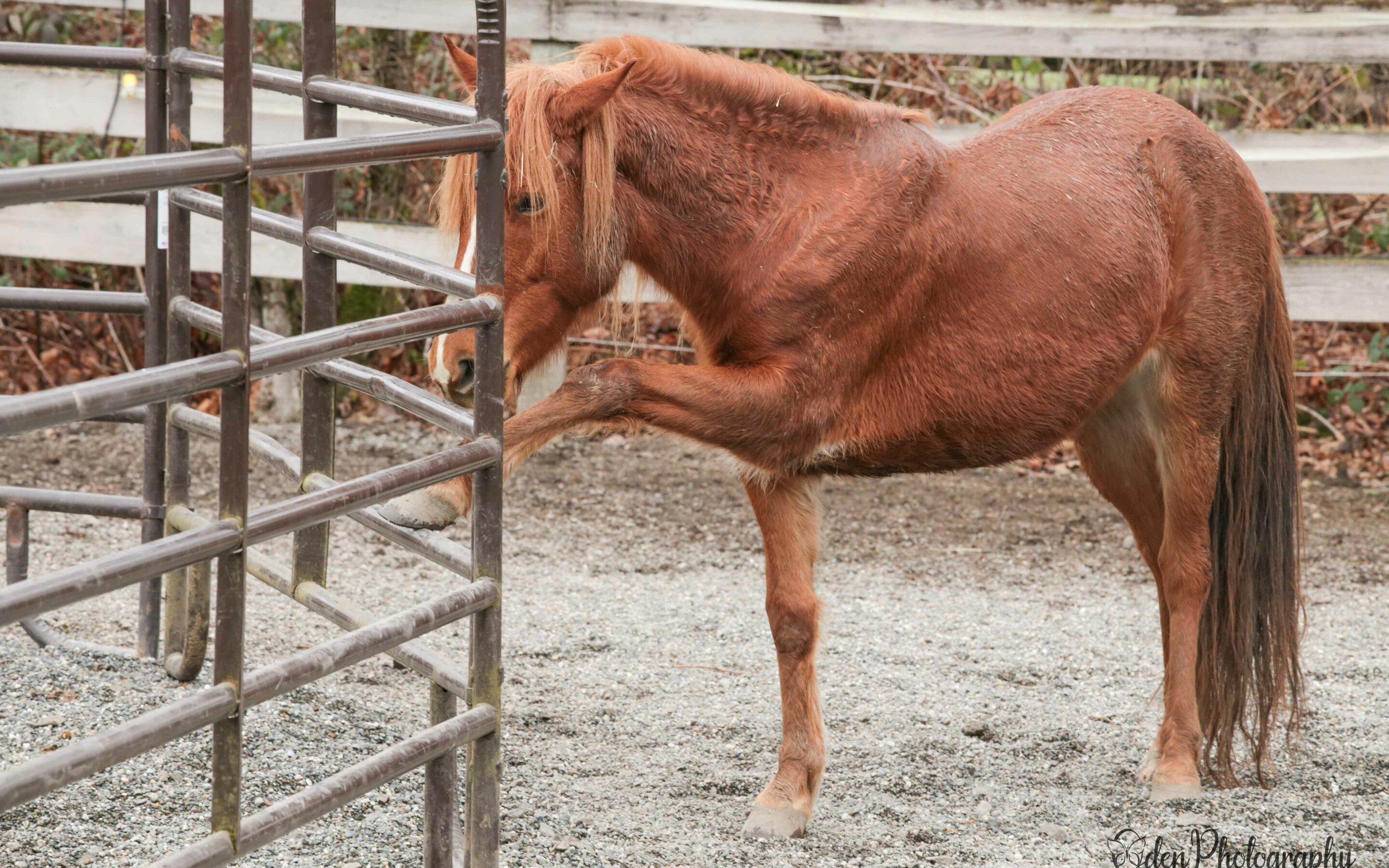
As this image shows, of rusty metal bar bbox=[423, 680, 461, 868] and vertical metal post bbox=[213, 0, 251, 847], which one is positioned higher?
vertical metal post bbox=[213, 0, 251, 847]

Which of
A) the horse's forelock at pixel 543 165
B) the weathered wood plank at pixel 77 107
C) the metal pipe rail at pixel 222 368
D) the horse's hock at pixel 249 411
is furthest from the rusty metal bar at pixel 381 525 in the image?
the weathered wood plank at pixel 77 107

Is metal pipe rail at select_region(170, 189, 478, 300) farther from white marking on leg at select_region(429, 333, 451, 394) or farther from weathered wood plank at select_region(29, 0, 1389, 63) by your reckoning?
weathered wood plank at select_region(29, 0, 1389, 63)

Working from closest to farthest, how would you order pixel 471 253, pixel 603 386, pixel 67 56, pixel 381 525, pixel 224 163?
pixel 224 163 < pixel 471 253 < pixel 381 525 < pixel 603 386 < pixel 67 56

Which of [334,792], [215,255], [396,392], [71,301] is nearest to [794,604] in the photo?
[396,392]

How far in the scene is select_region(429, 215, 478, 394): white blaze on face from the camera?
2.68m

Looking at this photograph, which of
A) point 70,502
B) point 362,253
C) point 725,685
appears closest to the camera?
point 362,253

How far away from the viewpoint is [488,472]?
2.49m

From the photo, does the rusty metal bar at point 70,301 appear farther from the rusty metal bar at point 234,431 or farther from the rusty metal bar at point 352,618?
the rusty metal bar at point 234,431

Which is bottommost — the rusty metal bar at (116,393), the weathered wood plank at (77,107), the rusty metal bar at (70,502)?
the rusty metal bar at (70,502)

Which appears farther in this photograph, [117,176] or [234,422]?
[234,422]

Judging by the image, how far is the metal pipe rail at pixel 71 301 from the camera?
135 inches

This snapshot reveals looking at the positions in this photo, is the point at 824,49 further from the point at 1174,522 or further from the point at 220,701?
the point at 220,701

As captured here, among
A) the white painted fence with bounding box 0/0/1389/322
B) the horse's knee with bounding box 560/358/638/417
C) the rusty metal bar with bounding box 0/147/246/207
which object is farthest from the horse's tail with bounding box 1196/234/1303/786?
the rusty metal bar with bounding box 0/147/246/207
